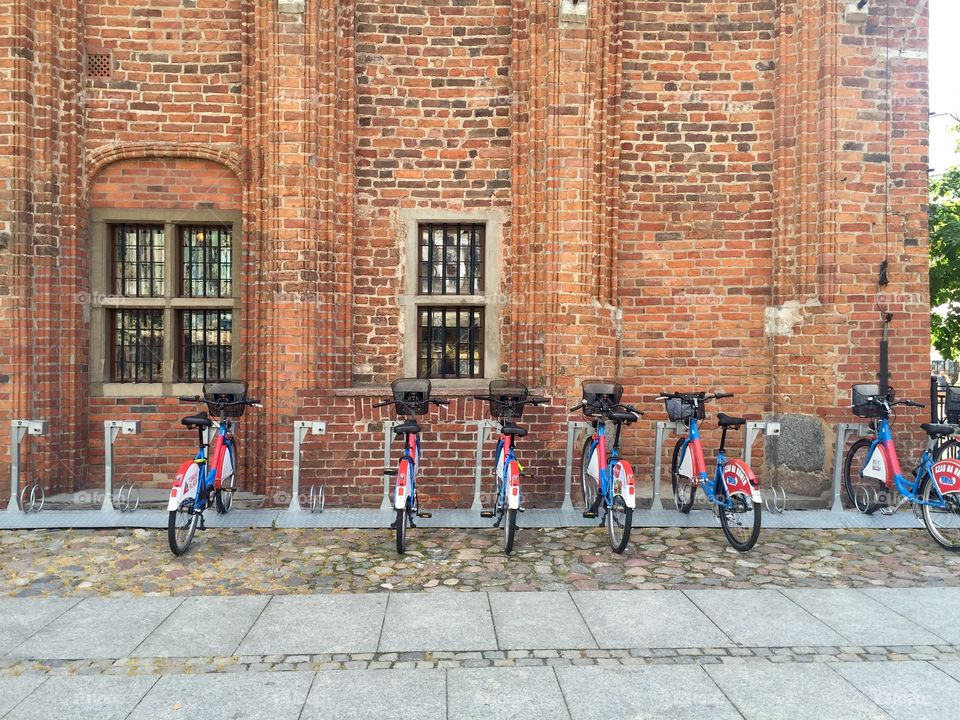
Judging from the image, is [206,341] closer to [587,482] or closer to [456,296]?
[456,296]

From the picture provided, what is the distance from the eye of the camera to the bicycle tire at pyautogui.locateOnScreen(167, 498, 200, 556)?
5.04m

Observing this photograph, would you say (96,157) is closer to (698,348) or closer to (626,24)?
(626,24)

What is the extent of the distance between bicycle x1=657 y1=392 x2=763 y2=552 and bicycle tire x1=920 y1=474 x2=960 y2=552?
133 centimetres

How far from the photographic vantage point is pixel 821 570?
4.93 m

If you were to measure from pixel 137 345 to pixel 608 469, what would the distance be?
16.8 feet

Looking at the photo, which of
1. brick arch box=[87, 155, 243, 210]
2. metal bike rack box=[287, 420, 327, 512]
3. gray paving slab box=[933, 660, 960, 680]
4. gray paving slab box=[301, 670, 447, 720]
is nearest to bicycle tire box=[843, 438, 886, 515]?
gray paving slab box=[933, 660, 960, 680]

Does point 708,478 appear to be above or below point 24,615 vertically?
above

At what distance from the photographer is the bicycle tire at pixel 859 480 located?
6.40m

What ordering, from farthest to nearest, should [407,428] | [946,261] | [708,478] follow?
[946,261] < [708,478] < [407,428]

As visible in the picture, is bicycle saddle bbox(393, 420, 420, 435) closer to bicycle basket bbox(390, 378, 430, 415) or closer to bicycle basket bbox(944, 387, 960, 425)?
bicycle basket bbox(390, 378, 430, 415)


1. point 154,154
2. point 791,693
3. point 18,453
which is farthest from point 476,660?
point 154,154

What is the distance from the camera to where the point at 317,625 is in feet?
12.7

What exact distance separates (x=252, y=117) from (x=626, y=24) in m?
4.03

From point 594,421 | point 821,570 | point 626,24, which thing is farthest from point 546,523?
point 626,24
